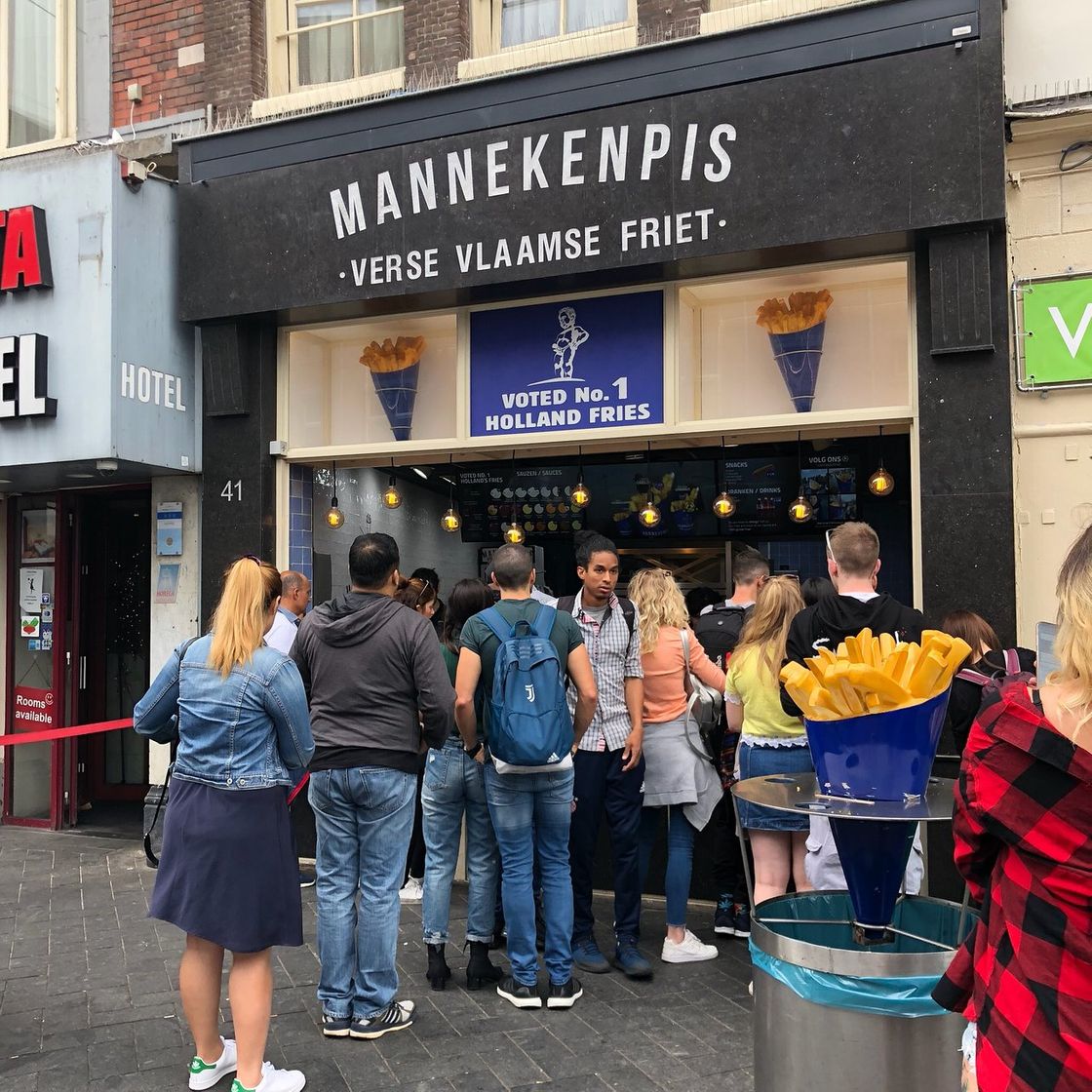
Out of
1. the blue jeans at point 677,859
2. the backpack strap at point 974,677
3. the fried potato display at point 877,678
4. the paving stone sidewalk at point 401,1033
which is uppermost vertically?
the fried potato display at point 877,678

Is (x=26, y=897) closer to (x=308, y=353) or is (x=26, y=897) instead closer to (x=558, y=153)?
(x=308, y=353)

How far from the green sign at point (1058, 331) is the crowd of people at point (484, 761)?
63.9 inches

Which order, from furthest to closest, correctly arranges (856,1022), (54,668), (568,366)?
(54,668) → (568,366) → (856,1022)

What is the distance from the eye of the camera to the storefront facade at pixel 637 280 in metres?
5.77

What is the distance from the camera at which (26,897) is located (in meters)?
6.55

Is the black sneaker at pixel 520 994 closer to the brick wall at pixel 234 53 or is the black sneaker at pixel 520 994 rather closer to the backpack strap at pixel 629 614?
the backpack strap at pixel 629 614

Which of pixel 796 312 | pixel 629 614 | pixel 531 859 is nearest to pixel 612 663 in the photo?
pixel 629 614

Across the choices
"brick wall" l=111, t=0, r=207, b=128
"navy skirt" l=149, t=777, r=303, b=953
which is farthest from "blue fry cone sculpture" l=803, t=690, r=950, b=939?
"brick wall" l=111, t=0, r=207, b=128

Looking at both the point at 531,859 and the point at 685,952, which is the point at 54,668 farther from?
the point at 685,952

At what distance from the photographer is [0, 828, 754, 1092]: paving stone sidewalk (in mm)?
4027

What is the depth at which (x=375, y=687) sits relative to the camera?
4375 mm

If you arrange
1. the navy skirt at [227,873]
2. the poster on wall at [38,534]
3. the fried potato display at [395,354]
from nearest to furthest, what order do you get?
the navy skirt at [227,873], the fried potato display at [395,354], the poster on wall at [38,534]

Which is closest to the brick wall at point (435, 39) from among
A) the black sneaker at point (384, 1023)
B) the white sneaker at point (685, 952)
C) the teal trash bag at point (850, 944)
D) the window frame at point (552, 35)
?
the window frame at point (552, 35)

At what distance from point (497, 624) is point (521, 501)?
512 centimetres
